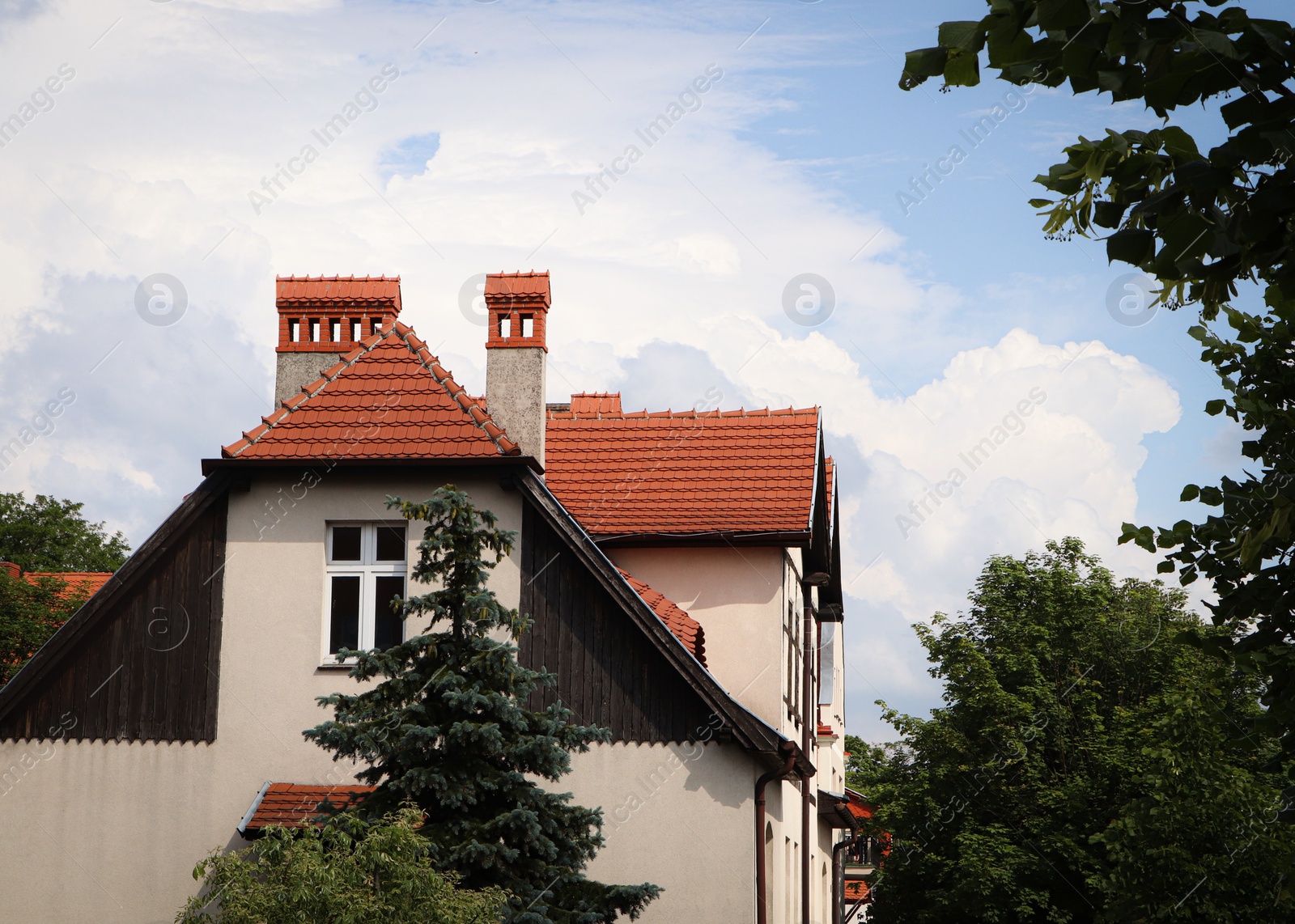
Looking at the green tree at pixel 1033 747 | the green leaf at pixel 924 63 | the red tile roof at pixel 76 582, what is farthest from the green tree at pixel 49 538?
the green leaf at pixel 924 63

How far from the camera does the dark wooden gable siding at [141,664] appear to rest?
14.5m

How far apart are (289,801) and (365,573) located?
2.57m

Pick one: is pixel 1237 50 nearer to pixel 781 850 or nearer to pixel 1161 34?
pixel 1161 34

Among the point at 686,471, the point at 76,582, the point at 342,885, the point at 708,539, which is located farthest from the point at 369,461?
the point at 76,582

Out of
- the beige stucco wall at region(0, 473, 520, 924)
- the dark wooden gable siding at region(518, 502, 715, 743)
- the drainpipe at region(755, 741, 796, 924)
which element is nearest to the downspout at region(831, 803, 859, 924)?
the drainpipe at region(755, 741, 796, 924)

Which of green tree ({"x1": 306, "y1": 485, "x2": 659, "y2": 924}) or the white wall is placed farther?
the white wall

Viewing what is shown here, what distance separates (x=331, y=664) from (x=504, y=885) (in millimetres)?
4690

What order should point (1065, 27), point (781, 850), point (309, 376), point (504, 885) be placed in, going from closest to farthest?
point (1065, 27) → point (504, 885) → point (781, 850) → point (309, 376)

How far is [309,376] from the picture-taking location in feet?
54.7

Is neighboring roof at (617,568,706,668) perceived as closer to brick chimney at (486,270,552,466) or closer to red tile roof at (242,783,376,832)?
brick chimney at (486,270,552,466)

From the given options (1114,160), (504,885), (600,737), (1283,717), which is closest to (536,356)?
(600,737)

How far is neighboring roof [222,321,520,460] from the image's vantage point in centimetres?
1486

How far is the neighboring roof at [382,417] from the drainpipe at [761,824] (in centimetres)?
437

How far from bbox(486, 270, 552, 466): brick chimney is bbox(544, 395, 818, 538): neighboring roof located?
1786 millimetres
